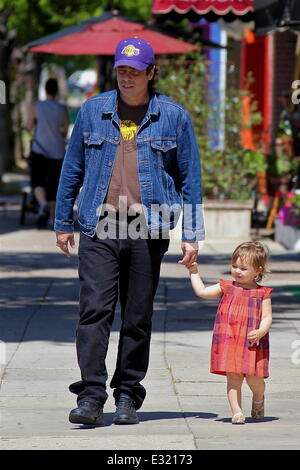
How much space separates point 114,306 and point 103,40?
34.4ft

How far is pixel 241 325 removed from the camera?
6465 mm

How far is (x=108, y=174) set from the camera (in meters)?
6.40

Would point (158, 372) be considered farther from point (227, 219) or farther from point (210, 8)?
point (227, 219)

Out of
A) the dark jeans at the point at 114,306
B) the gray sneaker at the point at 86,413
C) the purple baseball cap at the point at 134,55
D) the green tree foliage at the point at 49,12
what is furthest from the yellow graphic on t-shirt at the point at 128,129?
the green tree foliage at the point at 49,12

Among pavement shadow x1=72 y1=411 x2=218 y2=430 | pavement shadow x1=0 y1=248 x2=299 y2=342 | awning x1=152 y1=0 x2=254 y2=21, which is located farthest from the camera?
awning x1=152 y1=0 x2=254 y2=21

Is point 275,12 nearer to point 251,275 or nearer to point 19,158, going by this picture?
point 251,275

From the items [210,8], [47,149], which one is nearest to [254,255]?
[210,8]

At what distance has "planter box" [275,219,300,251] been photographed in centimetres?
1419

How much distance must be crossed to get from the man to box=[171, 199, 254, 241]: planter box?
9005 millimetres

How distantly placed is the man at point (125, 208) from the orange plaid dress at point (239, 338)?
33 centimetres

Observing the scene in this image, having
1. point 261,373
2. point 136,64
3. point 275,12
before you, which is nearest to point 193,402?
point 261,373

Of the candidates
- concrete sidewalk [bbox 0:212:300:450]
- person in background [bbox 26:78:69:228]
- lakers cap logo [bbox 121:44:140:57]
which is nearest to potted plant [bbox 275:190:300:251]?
concrete sidewalk [bbox 0:212:300:450]

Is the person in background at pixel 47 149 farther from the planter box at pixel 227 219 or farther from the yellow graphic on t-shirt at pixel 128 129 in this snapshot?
the yellow graphic on t-shirt at pixel 128 129

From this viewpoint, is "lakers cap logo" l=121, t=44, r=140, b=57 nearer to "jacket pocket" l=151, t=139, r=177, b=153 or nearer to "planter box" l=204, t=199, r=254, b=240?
"jacket pocket" l=151, t=139, r=177, b=153
